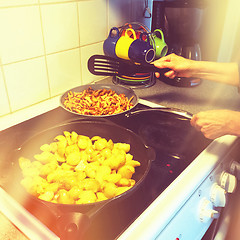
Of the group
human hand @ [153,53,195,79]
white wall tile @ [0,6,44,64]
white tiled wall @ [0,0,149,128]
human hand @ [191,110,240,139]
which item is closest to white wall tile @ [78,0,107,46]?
white tiled wall @ [0,0,149,128]

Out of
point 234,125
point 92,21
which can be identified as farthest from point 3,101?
point 234,125

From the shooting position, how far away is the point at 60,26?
3.03 feet

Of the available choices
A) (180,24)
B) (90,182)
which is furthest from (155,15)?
(90,182)

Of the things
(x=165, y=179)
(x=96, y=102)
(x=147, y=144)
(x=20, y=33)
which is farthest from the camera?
(x=96, y=102)

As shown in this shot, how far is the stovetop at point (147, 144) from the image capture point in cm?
48

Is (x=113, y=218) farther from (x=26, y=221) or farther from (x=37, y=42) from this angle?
(x=37, y=42)

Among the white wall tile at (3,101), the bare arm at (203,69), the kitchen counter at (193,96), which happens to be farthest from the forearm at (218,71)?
the white wall tile at (3,101)

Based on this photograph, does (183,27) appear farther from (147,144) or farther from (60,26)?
(147,144)

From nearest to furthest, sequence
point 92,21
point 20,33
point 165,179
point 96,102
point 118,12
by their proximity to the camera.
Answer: point 165,179, point 20,33, point 96,102, point 92,21, point 118,12

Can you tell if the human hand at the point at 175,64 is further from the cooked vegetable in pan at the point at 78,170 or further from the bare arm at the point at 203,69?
the cooked vegetable in pan at the point at 78,170

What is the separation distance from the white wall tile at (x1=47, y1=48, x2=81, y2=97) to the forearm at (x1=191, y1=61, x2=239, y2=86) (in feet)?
1.51

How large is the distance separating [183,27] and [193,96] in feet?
0.94

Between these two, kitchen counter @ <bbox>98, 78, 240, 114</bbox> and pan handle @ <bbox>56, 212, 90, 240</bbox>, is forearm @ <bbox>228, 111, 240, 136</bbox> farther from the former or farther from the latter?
pan handle @ <bbox>56, 212, 90, 240</bbox>

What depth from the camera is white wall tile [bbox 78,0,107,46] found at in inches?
38.9
